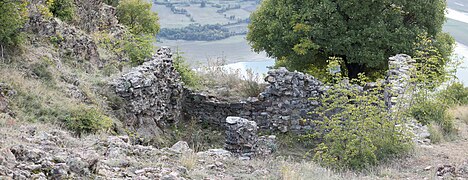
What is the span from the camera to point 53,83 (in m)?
9.64

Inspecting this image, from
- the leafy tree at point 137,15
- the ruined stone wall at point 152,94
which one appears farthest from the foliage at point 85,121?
the leafy tree at point 137,15

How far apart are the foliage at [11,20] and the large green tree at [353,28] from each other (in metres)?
8.76

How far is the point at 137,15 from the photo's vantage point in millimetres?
24141

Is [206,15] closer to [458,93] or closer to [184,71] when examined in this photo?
[184,71]

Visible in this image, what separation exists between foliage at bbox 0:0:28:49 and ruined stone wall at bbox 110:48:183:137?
2.06m

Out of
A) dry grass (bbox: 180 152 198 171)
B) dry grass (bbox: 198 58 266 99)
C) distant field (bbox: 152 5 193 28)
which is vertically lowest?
distant field (bbox: 152 5 193 28)

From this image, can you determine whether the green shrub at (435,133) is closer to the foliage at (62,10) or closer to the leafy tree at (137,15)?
the foliage at (62,10)

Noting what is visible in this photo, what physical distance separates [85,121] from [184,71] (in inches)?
223

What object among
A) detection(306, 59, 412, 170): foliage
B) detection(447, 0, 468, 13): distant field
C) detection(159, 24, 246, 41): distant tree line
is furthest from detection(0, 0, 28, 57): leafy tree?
detection(447, 0, 468, 13): distant field

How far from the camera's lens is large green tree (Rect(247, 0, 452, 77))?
15695 millimetres

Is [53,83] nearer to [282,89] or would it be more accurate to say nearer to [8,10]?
[8,10]

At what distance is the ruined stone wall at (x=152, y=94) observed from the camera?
421 inches

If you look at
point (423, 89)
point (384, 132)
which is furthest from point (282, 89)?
point (384, 132)

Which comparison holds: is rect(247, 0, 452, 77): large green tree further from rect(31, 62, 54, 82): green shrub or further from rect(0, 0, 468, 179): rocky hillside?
rect(31, 62, 54, 82): green shrub
